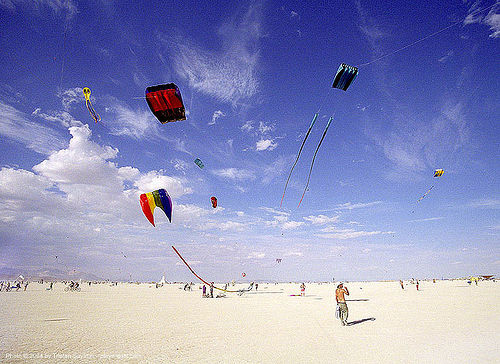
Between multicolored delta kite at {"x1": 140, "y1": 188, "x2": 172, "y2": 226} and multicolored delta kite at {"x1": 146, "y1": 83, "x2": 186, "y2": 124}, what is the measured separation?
5.98 meters

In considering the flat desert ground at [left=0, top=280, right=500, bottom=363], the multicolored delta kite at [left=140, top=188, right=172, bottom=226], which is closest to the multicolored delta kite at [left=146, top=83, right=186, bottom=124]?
the multicolored delta kite at [left=140, top=188, right=172, bottom=226]

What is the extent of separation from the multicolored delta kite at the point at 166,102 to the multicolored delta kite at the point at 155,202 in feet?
19.6

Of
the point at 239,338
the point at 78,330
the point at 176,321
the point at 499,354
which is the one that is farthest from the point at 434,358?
the point at 78,330

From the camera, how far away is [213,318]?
1470cm

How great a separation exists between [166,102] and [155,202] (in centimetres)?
765

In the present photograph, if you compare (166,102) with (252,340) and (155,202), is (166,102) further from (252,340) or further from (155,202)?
(252,340)

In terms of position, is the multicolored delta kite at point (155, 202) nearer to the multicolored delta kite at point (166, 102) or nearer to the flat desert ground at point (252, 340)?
the multicolored delta kite at point (166, 102)

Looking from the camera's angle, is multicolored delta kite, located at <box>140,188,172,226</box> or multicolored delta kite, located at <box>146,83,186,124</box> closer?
multicolored delta kite, located at <box>146,83,186,124</box>

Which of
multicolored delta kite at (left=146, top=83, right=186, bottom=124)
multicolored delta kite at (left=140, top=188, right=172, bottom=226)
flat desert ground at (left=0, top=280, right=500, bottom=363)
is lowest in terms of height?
flat desert ground at (left=0, top=280, right=500, bottom=363)

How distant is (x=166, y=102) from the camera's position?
46.9 feet

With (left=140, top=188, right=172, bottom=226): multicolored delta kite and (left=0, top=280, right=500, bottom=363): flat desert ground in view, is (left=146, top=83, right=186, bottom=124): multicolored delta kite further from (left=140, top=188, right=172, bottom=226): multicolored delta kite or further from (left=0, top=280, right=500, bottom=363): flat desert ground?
(left=0, top=280, right=500, bottom=363): flat desert ground

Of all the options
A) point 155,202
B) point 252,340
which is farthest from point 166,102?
point 252,340

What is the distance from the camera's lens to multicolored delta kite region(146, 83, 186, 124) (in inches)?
550

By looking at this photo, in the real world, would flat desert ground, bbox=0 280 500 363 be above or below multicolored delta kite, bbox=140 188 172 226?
below
